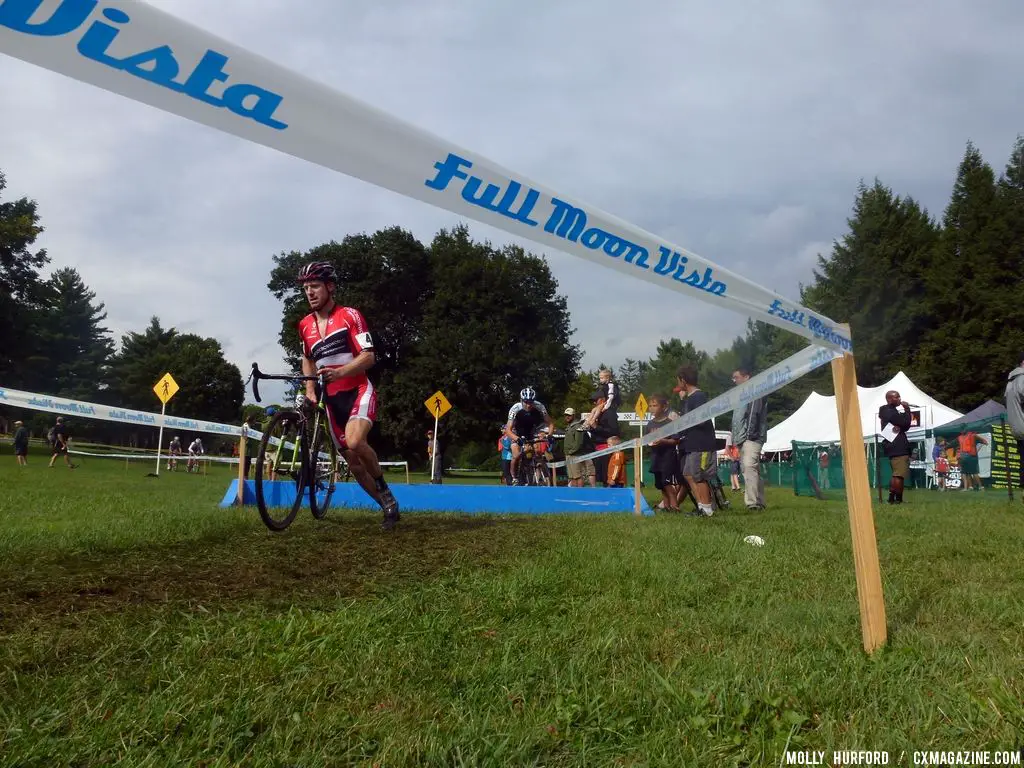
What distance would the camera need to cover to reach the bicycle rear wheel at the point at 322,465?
6.18 metres

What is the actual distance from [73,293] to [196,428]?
287ft

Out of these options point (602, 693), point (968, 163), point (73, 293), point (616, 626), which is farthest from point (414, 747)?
point (73, 293)

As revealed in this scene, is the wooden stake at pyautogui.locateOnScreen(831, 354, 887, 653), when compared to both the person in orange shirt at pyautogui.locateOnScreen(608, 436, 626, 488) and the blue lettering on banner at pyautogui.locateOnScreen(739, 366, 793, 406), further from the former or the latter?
the person in orange shirt at pyautogui.locateOnScreen(608, 436, 626, 488)

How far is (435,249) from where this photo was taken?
4769 centimetres

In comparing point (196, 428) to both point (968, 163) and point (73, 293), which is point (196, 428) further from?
point (73, 293)

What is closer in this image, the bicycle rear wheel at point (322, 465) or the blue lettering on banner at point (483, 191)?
the blue lettering on banner at point (483, 191)

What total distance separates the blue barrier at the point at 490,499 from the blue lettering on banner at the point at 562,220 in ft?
19.1

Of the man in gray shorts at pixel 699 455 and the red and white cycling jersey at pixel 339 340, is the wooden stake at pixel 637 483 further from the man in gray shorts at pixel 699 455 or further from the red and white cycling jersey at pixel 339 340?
the red and white cycling jersey at pixel 339 340

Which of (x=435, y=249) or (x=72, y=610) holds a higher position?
(x=435, y=249)

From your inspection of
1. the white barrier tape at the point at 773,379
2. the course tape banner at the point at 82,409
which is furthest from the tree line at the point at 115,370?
the white barrier tape at the point at 773,379

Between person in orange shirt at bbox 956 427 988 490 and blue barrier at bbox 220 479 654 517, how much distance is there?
525 inches

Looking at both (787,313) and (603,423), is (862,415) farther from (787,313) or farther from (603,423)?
(787,313)

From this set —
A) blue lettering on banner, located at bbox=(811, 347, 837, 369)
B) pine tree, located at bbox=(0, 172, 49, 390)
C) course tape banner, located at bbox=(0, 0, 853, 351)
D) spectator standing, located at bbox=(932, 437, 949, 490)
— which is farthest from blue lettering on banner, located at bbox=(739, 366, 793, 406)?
pine tree, located at bbox=(0, 172, 49, 390)

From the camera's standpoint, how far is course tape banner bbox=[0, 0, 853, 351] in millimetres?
1677
